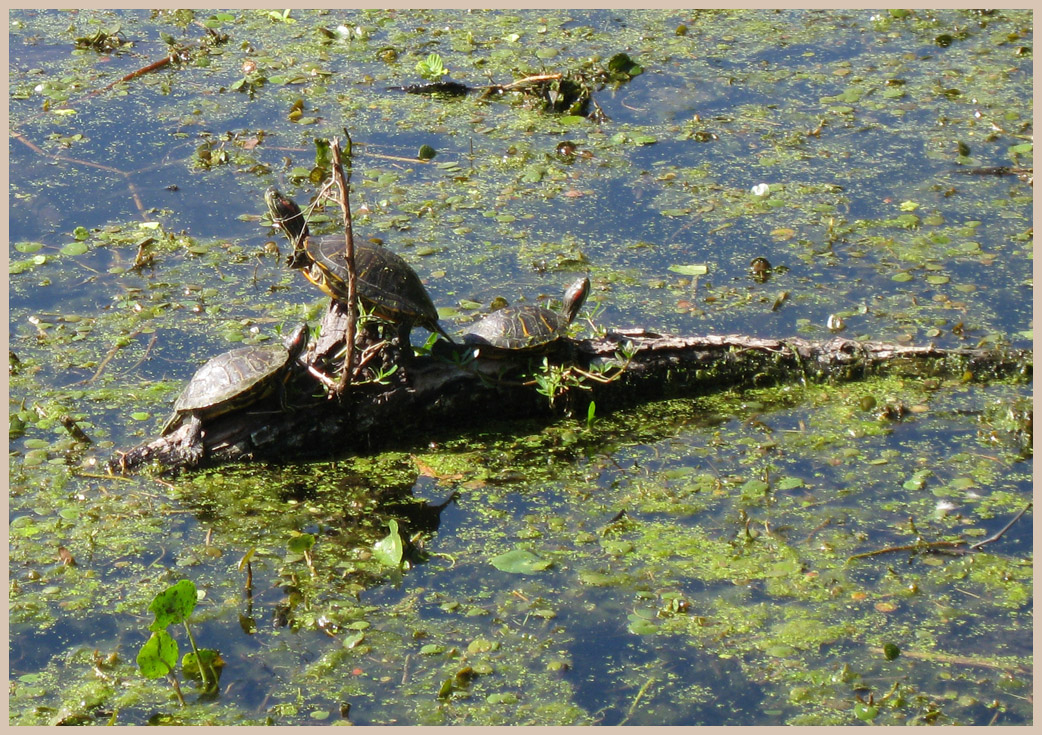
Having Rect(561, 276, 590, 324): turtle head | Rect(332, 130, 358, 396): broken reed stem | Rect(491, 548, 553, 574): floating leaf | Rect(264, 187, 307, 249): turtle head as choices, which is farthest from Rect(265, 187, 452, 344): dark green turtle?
Rect(491, 548, 553, 574): floating leaf

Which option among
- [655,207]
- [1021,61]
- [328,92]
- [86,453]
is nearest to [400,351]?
[86,453]

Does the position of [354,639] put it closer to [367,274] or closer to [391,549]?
[391,549]

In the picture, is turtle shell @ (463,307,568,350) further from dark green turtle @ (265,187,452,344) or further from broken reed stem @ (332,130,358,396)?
broken reed stem @ (332,130,358,396)

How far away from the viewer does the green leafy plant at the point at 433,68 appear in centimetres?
840

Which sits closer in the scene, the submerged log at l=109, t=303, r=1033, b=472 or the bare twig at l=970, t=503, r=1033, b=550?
the bare twig at l=970, t=503, r=1033, b=550

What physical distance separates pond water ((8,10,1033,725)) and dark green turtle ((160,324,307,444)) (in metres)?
0.30

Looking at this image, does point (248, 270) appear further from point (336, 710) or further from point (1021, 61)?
point (1021, 61)

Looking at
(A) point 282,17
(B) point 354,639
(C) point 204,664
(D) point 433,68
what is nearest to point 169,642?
(C) point 204,664

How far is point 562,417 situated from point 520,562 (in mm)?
1194

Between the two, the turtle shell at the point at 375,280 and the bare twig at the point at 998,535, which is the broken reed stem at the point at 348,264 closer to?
the turtle shell at the point at 375,280

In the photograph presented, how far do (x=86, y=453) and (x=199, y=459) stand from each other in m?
0.51

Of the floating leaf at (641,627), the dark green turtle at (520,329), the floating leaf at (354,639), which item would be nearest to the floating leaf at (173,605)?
the floating leaf at (354,639)

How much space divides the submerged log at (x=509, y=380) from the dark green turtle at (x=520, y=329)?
88mm

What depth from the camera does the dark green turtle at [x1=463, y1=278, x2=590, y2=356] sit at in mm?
5234
